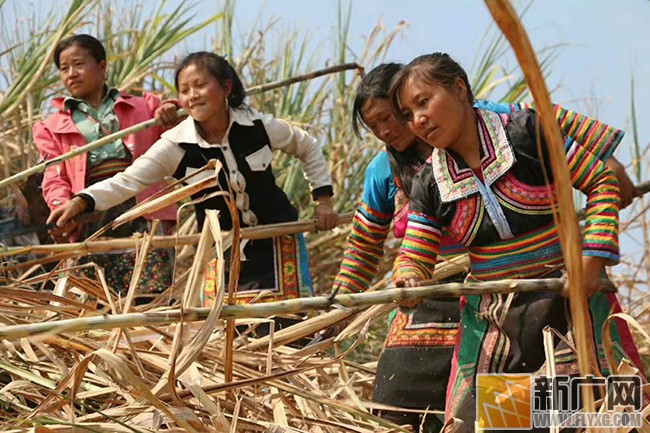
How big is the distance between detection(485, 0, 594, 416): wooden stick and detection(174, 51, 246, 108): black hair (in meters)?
2.63

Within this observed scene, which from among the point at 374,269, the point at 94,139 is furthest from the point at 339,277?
the point at 94,139

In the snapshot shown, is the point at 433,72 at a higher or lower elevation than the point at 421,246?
higher

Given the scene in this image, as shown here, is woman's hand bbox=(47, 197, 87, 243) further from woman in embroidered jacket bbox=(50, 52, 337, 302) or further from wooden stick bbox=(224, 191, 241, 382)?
wooden stick bbox=(224, 191, 241, 382)

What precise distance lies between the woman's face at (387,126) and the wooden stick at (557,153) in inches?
75.7

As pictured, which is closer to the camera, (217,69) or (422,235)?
(422,235)

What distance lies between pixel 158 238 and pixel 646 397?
66.7 inches

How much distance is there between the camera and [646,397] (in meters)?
2.39

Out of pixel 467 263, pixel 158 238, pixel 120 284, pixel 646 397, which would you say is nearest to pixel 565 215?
pixel 646 397

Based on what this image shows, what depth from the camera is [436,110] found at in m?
2.54

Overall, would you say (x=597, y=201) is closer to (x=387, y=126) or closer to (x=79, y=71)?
(x=387, y=126)

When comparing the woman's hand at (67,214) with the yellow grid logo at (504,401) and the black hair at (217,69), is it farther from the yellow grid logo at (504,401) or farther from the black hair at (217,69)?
the yellow grid logo at (504,401)

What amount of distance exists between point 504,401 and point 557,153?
1.41 m

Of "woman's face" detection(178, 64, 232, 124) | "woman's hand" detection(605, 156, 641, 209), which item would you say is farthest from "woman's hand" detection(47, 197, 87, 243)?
"woman's hand" detection(605, 156, 641, 209)

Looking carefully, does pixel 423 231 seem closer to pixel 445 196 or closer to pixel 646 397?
pixel 445 196
